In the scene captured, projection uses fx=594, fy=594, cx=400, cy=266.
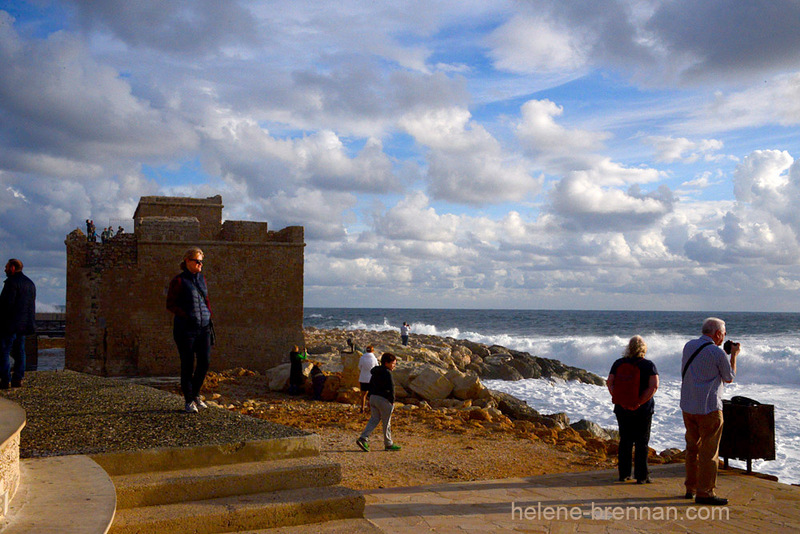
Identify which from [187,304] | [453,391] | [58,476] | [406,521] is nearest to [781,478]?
[453,391]

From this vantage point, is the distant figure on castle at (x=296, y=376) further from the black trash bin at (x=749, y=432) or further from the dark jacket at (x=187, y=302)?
the black trash bin at (x=749, y=432)

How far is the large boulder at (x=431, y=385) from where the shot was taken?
1422cm

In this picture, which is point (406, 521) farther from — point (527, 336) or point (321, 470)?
point (527, 336)

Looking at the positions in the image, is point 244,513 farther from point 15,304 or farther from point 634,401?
point 15,304

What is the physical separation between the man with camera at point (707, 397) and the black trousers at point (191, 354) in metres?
4.67

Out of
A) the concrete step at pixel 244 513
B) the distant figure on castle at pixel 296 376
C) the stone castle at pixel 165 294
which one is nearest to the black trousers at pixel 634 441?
the concrete step at pixel 244 513

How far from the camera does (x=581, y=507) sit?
17.3ft

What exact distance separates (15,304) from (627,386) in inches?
281

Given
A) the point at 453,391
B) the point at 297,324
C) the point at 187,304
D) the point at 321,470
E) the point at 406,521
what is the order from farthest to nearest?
the point at 297,324 < the point at 453,391 < the point at 187,304 < the point at 406,521 < the point at 321,470

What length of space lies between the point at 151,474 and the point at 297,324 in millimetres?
13953

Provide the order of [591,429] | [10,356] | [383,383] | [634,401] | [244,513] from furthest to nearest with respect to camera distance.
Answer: [591,429]
[383,383]
[10,356]
[634,401]
[244,513]

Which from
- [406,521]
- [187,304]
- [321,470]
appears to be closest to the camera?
[321,470]

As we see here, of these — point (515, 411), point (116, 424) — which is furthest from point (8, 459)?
point (515, 411)

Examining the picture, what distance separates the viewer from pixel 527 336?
66.6 metres
